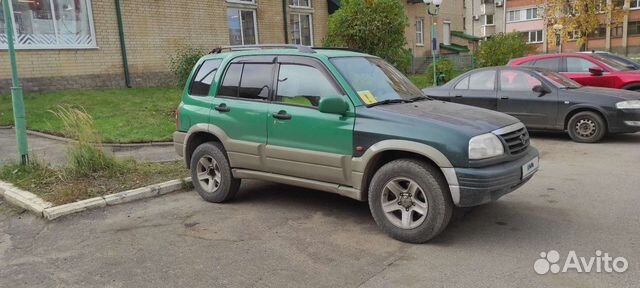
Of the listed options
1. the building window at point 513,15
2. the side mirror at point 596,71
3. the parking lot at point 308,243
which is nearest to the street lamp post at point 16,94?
the parking lot at point 308,243

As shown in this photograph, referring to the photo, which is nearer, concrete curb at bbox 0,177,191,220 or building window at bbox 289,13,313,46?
concrete curb at bbox 0,177,191,220

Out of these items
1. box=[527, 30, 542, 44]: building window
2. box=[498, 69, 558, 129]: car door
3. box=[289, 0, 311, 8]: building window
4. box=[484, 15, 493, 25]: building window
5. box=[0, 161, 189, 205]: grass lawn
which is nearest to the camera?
box=[0, 161, 189, 205]: grass lawn

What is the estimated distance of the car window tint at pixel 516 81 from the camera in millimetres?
9469

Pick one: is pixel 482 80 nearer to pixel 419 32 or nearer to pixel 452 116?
pixel 452 116

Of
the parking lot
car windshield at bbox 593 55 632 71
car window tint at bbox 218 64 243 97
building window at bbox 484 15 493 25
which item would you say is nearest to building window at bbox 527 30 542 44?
building window at bbox 484 15 493 25

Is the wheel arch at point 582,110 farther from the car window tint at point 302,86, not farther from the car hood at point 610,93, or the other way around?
the car window tint at point 302,86

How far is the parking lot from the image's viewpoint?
3.72 meters

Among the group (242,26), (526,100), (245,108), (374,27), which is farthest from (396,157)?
(242,26)

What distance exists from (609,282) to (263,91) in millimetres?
3628

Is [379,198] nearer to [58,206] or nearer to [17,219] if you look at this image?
[58,206]

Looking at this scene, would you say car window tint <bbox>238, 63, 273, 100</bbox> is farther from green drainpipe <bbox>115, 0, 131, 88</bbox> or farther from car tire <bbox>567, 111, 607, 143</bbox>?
green drainpipe <bbox>115, 0, 131, 88</bbox>

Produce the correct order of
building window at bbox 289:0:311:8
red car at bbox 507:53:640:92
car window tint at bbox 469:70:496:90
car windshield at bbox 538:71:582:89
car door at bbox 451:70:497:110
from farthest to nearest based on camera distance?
building window at bbox 289:0:311:8, red car at bbox 507:53:640:92, car window tint at bbox 469:70:496:90, car door at bbox 451:70:497:110, car windshield at bbox 538:71:582:89

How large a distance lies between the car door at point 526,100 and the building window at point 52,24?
1147 centimetres

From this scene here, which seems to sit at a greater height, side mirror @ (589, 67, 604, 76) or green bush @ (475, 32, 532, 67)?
green bush @ (475, 32, 532, 67)
